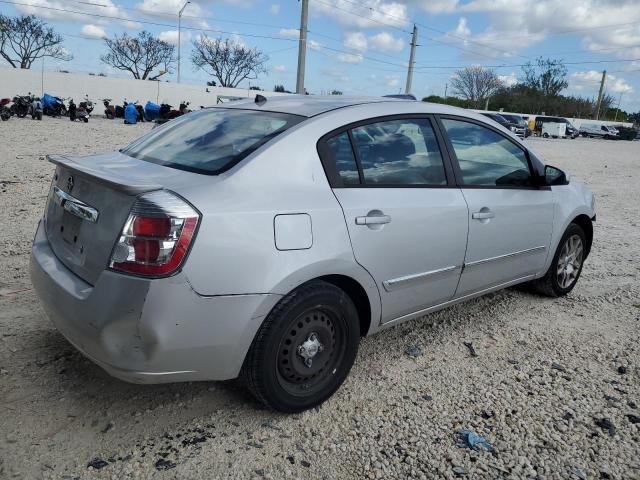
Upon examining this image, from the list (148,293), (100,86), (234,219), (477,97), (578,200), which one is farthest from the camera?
(477,97)

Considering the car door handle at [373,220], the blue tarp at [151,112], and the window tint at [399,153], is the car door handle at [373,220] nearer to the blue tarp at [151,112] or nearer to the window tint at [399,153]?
the window tint at [399,153]

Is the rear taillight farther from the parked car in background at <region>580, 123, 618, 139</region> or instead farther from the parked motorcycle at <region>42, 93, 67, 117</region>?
the parked car in background at <region>580, 123, 618, 139</region>

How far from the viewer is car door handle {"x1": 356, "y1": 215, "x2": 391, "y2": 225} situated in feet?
9.18

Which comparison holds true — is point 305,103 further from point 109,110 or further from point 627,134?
point 627,134

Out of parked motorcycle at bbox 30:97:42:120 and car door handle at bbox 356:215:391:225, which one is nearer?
car door handle at bbox 356:215:391:225

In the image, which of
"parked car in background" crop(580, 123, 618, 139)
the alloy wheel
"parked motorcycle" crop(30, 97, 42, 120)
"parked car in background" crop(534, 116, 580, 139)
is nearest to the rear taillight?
the alloy wheel

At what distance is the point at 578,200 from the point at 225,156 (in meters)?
3.24

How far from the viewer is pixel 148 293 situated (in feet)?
7.17

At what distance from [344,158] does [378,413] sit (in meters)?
1.38

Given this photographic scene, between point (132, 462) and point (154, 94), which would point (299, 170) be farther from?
point (154, 94)

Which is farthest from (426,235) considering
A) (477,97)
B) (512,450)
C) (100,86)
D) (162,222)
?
(477,97)

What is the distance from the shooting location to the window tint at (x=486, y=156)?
139 inches

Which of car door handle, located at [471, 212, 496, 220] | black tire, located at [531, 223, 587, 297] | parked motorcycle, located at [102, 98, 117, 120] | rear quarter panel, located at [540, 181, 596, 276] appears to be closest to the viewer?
car door handle, located at [471, 212, 496, 220]

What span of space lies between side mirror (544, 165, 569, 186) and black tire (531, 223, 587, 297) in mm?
541
